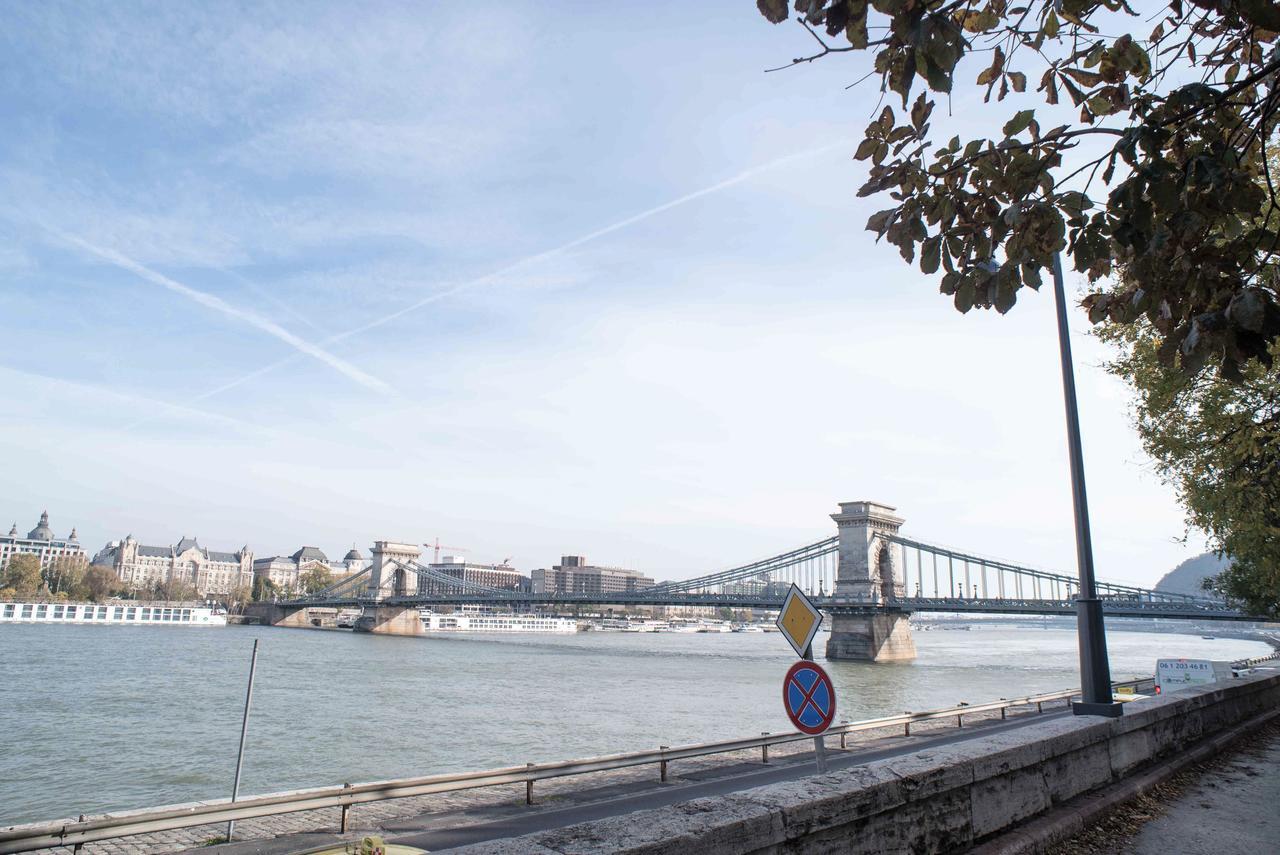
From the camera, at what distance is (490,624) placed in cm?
14050

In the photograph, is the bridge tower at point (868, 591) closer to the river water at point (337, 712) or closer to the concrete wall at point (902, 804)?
the river water at point (337, 712)

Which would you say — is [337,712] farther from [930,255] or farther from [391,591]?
[391,591]

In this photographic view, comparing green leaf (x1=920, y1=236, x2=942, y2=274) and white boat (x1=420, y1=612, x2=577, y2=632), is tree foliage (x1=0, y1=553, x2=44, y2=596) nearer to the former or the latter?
white boat (x1=420, y1=612, x2=577, y2=632)

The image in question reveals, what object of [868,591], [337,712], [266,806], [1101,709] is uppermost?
[868,591]

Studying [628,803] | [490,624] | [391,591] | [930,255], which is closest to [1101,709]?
[930,255]

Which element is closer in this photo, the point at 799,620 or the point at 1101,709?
the point at 799,620

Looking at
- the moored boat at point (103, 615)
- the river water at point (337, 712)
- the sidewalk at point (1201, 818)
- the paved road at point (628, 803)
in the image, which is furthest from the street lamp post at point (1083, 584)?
the moored boat at point (103, 615)

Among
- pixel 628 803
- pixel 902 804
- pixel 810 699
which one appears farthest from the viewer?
pixel 628 803

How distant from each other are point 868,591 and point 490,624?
3148 inches

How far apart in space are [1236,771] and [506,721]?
25.7 meters

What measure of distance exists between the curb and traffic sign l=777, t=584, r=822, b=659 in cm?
202

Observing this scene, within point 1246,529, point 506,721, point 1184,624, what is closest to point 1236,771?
point 1246,529

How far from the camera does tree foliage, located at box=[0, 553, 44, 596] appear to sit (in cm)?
12088

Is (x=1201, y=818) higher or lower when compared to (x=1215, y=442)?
lower
